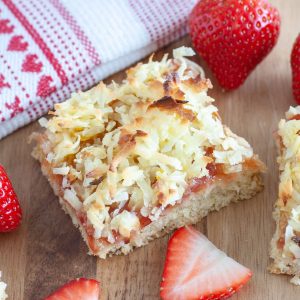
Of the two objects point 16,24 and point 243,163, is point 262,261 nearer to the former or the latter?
point 243,163

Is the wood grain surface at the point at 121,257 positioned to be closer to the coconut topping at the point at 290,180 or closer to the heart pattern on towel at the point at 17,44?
the coconut topping at the point at 290,180

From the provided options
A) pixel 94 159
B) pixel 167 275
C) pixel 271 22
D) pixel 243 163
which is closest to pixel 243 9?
pixel 271 22

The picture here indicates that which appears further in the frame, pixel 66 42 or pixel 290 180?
pixel 66 42

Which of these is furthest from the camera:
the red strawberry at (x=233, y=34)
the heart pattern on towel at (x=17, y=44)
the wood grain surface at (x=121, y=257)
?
the heart pattern on towel at (x=17, y=44)

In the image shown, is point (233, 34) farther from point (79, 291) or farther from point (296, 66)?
point (79, 291)

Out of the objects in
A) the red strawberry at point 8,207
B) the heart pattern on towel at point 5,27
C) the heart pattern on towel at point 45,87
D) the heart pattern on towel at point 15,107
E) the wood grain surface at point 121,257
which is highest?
the heart pattern on towel at point 5,27

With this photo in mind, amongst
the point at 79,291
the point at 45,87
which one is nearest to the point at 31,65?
the point at 45,87

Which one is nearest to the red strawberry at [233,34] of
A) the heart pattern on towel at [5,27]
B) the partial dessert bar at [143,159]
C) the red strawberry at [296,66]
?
the red strawberry at [296,66]
